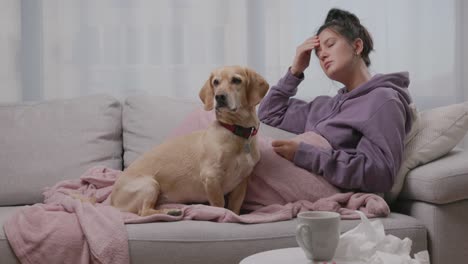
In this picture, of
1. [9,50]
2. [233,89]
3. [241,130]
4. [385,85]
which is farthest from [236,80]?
[9,50]

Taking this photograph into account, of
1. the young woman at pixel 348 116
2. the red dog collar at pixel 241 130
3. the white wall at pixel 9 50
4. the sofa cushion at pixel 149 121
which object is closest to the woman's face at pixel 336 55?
the young woman at pixel 348 116

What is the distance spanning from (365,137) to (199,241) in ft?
2.39

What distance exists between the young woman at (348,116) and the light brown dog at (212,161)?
0.62 feet

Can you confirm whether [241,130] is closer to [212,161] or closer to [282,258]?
[212,161]

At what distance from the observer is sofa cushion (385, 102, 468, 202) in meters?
2.10

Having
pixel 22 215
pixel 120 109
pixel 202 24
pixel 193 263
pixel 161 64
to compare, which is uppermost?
pixel 202 24

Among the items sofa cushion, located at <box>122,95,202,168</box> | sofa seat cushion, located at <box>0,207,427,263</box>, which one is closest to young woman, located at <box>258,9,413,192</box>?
sofa seat cushion, located at <box>0,207,427,263</box>

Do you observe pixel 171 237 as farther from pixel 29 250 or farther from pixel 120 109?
pixel 120 109

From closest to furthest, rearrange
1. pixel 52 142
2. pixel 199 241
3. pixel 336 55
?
pixel 199 241, pixel 336 55, pixel 52 142

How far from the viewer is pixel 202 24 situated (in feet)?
10.00

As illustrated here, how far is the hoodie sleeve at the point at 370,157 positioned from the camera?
200 cm

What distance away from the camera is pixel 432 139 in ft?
6.96

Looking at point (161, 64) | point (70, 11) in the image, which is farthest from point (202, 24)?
point (70, 11)

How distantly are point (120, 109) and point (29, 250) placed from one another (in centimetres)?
108
